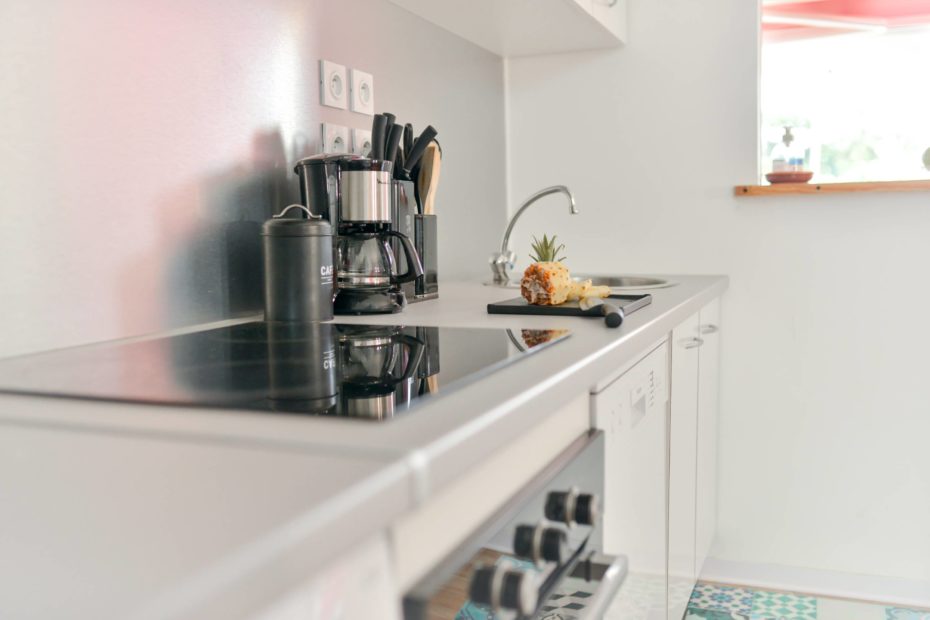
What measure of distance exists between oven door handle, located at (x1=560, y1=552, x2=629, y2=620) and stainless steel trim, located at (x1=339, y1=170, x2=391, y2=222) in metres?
0.72

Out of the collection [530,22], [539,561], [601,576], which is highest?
[530,22]

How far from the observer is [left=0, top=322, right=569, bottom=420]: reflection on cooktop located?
0.77 metres

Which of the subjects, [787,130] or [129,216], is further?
[787,130]

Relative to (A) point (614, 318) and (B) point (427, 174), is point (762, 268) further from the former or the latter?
(A) point (614, 318)

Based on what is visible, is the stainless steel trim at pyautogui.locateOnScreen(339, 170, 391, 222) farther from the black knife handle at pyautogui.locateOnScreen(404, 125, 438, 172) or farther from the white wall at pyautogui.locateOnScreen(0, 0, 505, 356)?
the black knife handle at pyautogui.locateOnScreen(404, 125, 438, 172)

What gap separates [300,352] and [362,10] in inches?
42.0

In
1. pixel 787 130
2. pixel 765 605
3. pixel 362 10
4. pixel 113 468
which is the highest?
pixel 362 10

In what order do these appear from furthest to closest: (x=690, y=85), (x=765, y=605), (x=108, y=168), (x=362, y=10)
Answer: (x=690, y=85) < (x=765, y=605) < (x=362, y=10) < (x=108, y=168)

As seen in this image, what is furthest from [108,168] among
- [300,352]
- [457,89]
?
[457,89]

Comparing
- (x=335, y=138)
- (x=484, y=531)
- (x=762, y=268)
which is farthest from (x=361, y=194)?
(x=762, y=268)

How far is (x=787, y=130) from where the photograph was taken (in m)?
2.40

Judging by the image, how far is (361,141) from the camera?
187 centimetres

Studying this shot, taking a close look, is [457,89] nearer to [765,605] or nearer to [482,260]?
[482,260]

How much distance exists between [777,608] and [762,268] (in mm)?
916
